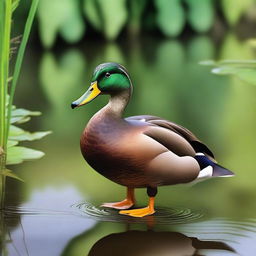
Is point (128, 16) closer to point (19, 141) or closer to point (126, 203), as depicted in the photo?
point (19, 141)

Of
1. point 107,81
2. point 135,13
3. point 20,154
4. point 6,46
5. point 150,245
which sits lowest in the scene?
point 150,245

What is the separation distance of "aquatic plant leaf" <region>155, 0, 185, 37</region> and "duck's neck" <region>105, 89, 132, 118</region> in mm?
5872

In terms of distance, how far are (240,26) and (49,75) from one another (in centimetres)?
386

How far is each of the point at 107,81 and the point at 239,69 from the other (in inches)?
142

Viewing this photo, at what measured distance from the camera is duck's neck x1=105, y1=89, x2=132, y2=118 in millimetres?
2529

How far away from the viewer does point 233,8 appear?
344 inches

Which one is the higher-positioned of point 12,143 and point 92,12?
point 92,12

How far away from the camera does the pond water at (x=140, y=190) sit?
2.41 m

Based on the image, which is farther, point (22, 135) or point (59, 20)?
point (59, 20)

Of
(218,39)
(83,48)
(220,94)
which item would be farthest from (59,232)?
(218,39)

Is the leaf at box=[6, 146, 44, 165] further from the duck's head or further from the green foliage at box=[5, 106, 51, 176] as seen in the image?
the duck's head

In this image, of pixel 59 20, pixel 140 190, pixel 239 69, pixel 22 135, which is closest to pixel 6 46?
pixel 140 190

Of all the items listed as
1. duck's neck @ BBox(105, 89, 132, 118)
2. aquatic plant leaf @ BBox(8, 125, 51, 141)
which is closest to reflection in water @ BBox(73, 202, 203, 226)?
duck's neck @ BBox(105, 89, 132, 118)

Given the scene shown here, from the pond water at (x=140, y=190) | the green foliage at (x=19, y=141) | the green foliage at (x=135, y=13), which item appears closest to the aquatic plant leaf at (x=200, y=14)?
the green foliage at (x=135, y=13)
